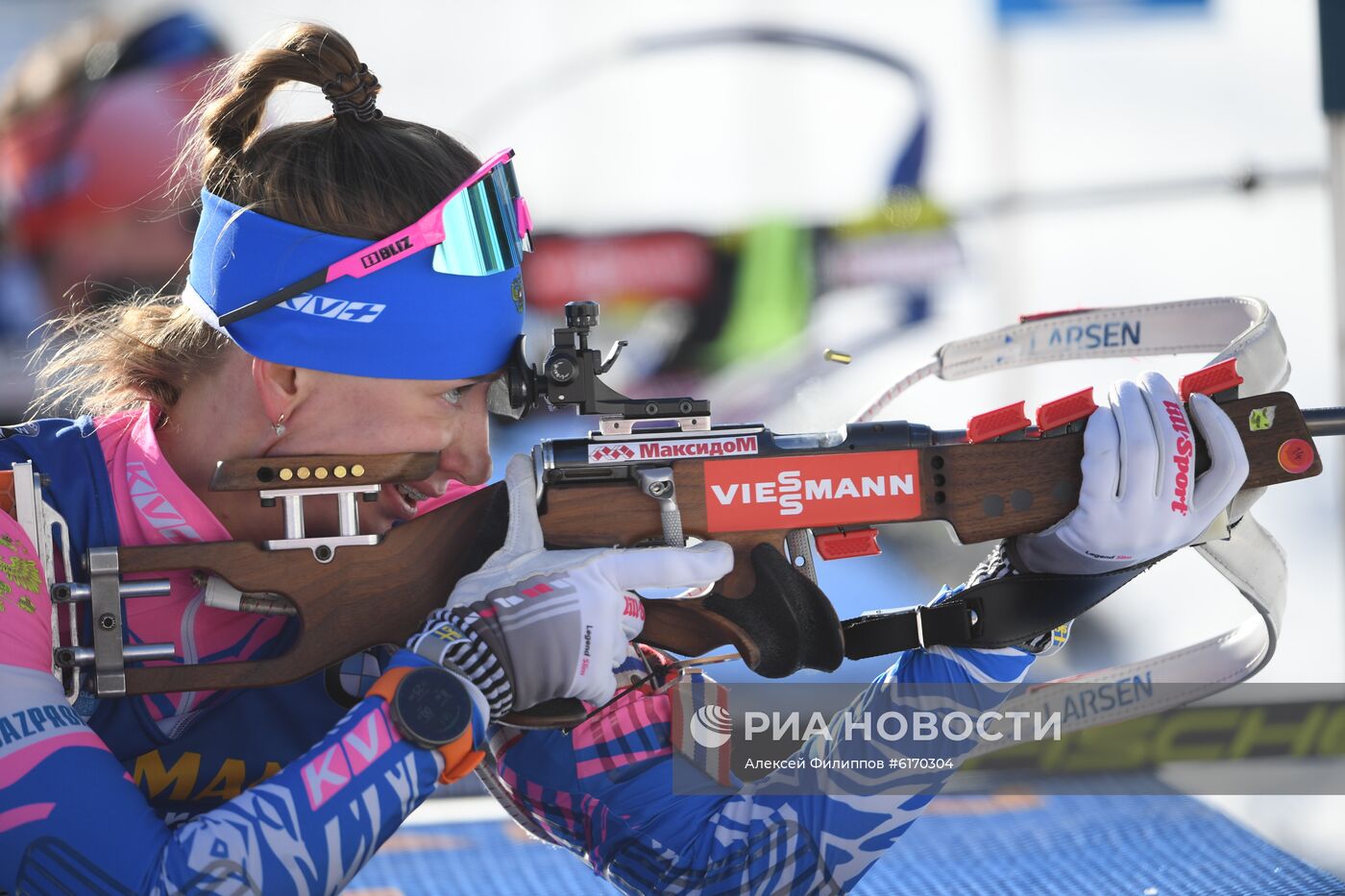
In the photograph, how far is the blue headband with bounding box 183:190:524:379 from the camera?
1675 millimetres

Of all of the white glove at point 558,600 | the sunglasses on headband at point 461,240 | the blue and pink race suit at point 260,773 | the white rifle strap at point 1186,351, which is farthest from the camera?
the white rifle strap at point 1186,351

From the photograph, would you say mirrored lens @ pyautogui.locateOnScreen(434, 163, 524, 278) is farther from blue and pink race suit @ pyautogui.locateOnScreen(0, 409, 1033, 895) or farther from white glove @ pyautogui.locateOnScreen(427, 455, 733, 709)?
blue and pink race suit @ pyautogui.locateOnScreen(0, 409, 1033, 895)

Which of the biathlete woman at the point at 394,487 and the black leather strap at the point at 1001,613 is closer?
the biathlete woman at the point at 394,487

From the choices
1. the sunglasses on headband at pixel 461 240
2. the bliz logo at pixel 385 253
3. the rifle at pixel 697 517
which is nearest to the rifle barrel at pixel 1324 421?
the rifle at pixel 697 517

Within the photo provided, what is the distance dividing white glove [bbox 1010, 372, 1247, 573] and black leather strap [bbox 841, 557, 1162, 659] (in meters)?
0.04

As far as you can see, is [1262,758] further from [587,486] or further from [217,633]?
[217,633]

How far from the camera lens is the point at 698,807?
179 centimetres

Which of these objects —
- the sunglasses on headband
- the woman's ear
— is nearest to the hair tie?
the sunglasses on headband

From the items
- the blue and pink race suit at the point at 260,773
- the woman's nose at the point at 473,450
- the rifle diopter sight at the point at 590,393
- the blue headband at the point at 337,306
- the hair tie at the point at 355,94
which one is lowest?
the blue and pink race suit at the point at 260,773

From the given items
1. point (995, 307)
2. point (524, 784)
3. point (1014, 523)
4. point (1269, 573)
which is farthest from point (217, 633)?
point (995, 307)

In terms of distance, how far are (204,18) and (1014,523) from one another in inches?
129

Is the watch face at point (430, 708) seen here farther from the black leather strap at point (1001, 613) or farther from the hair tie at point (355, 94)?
the hair tie at point (355, 94)

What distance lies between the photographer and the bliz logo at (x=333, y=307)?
1669 mm

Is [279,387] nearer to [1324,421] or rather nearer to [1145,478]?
[1145,478]
